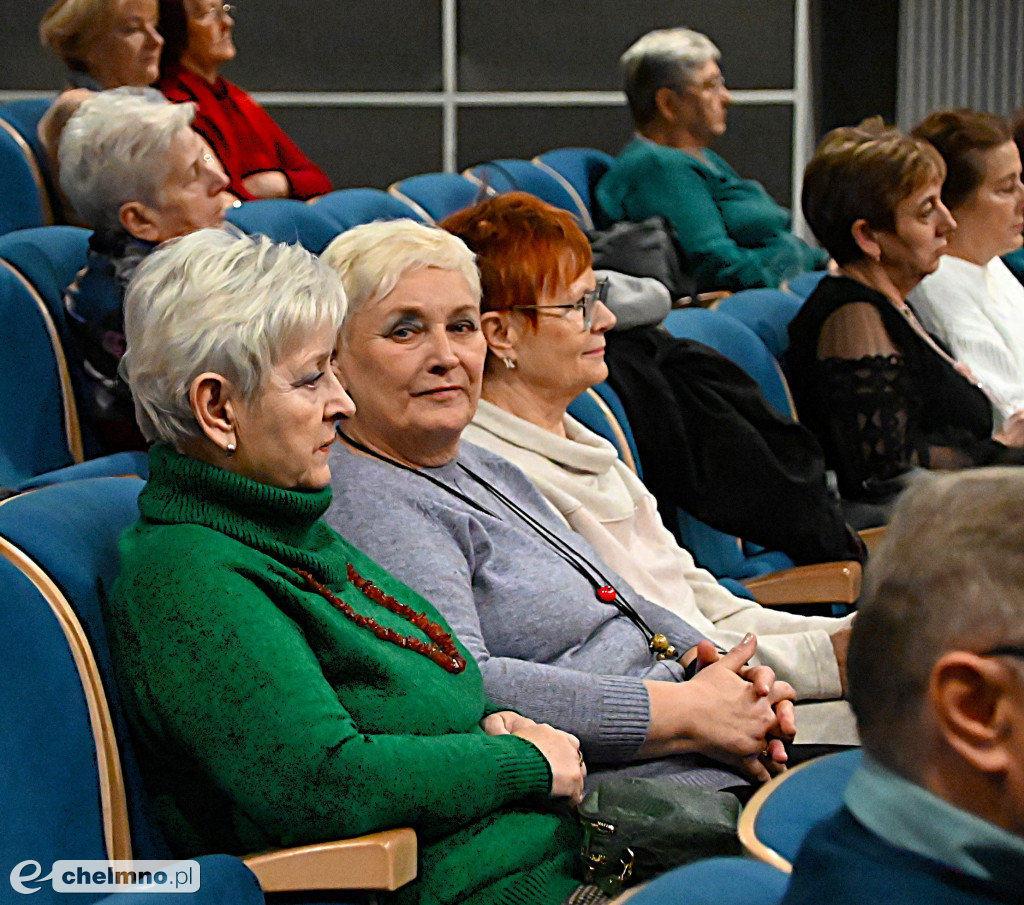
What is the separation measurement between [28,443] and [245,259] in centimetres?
110

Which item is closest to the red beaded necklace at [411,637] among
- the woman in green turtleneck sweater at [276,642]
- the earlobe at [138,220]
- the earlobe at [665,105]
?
the woman in green turtleneck sweater at [276,642]

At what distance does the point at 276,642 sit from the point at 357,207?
2012mm

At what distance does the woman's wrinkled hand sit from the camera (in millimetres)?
1544

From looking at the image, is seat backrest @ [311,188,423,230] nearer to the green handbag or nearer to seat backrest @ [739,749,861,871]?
the green handbag

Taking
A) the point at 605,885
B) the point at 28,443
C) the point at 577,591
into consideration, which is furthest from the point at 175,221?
the point at 605,885

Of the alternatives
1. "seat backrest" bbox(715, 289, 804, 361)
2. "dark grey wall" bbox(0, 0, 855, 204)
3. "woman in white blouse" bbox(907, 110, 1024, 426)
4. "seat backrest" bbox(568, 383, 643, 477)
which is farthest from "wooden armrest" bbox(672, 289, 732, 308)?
"dark grey wall" bbox(0, 0, 855, 204)

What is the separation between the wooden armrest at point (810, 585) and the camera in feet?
7.83

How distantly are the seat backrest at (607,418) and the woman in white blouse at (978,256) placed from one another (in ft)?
3.74

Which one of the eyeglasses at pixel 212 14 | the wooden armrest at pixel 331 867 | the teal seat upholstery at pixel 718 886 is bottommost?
the wooden armrest at pixel 331 867

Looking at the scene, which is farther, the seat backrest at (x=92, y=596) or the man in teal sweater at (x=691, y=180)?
the man in teal sweater at (x=691, y=180)

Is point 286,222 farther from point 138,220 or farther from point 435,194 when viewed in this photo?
point 435,194

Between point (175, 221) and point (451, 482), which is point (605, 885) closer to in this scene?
point (451, 482)

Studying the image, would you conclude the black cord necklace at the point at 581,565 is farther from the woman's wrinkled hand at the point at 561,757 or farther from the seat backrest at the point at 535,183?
the seat backrest at the point at 535,183

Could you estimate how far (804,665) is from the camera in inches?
80.6
